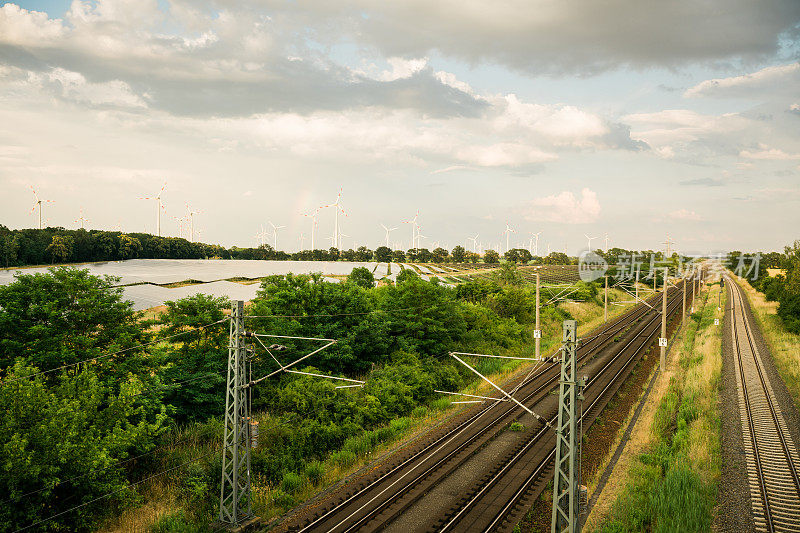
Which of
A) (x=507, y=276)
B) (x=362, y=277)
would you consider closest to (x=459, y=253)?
(x=507, y=276)

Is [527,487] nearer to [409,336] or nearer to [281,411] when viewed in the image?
[281,411]

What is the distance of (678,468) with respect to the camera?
67.4 ft

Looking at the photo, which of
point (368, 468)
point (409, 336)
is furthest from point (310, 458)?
point (409, 336)

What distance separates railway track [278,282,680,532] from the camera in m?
18.3

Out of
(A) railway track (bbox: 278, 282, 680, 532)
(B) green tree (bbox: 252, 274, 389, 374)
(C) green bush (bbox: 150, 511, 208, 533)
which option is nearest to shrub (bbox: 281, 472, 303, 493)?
(A) railway track (bbox: 278, 282, 680, 532)

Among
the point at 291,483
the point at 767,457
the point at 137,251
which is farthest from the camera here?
the point at 137,251

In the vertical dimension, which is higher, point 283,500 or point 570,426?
point 570,426

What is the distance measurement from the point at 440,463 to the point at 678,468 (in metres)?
10.4

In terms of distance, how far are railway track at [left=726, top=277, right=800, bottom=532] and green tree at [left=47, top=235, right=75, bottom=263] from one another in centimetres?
8947

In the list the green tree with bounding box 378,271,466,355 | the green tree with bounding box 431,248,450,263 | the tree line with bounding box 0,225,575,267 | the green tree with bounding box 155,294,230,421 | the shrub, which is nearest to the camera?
the shrub

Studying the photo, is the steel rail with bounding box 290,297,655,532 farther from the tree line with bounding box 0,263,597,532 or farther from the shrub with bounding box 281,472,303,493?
the shrub with bounding box 281,472,303,493

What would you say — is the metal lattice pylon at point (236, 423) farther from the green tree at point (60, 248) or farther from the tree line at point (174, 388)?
the green tree at point (60, 248)

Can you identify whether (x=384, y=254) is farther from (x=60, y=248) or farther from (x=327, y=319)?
(x=327, y=319)

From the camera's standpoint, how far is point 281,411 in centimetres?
2908
